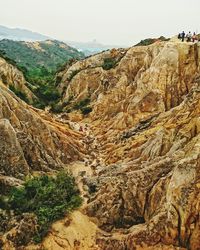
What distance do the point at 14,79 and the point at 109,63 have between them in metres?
11.9

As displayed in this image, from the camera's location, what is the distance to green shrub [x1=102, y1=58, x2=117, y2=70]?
5278 cm

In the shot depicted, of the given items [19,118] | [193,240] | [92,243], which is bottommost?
[92,243]

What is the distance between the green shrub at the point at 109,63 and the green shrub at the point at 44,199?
3051cm

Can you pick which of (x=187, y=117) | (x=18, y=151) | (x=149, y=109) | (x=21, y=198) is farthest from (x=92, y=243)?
(x=149, y=109)

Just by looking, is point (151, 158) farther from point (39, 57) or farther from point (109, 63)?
point (39, 57)

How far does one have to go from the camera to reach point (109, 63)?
54062 millimetres

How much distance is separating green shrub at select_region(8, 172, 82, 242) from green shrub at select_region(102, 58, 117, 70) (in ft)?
100

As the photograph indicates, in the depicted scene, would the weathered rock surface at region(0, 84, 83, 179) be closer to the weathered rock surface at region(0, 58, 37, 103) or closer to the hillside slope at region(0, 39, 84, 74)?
the weathered rock surface at region(0, 58, 37, 103)

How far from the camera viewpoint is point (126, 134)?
32.6m

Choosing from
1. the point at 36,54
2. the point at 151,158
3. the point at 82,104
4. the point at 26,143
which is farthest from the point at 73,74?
the point at 36,54

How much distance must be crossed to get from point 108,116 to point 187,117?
53.4 feet

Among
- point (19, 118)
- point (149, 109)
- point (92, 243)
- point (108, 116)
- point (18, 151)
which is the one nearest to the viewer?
point (92, 243)

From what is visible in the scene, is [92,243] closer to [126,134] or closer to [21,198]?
[21,198]

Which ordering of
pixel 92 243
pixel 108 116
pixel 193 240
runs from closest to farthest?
pixel 193 240 < pixel 92 243 < pixel 108 116
